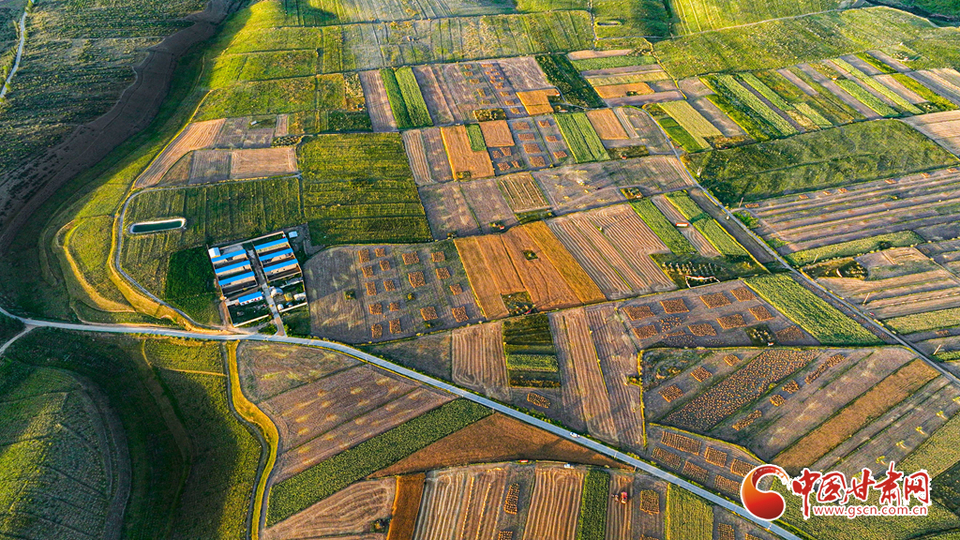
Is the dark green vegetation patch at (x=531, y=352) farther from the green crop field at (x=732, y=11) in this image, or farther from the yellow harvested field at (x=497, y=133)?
the green crop field at (x=732, y=11)

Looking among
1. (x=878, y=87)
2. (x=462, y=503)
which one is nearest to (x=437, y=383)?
(x=462, y=503)

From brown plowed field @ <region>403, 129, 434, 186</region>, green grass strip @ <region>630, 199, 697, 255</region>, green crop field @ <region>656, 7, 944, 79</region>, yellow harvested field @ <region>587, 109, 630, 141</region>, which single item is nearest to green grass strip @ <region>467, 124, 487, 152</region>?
brown plowed field @ <region>403, 129, 434, 186</region>

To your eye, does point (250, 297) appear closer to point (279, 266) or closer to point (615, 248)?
point (279, 266)

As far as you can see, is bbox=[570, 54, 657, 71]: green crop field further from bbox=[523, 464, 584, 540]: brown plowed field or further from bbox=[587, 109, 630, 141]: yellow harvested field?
bbox=[523, 464, 584, 540]: brown plowed field

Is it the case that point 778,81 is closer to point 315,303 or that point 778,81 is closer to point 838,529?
point 838,529

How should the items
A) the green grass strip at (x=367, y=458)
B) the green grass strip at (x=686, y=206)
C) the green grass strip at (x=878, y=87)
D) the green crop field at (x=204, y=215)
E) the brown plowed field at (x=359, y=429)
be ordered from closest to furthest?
the green grass strip at (x=367, y=458), the brown plowed field at (x=359, y=429), the green crop field at (x=204, y=215), the green grass strip at (x=686, y=206), the green grass strip at (x=878, y=87)

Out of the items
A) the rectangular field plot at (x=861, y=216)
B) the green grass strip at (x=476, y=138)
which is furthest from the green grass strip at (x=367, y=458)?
the rectangular field plot at (x=861, y=216)
